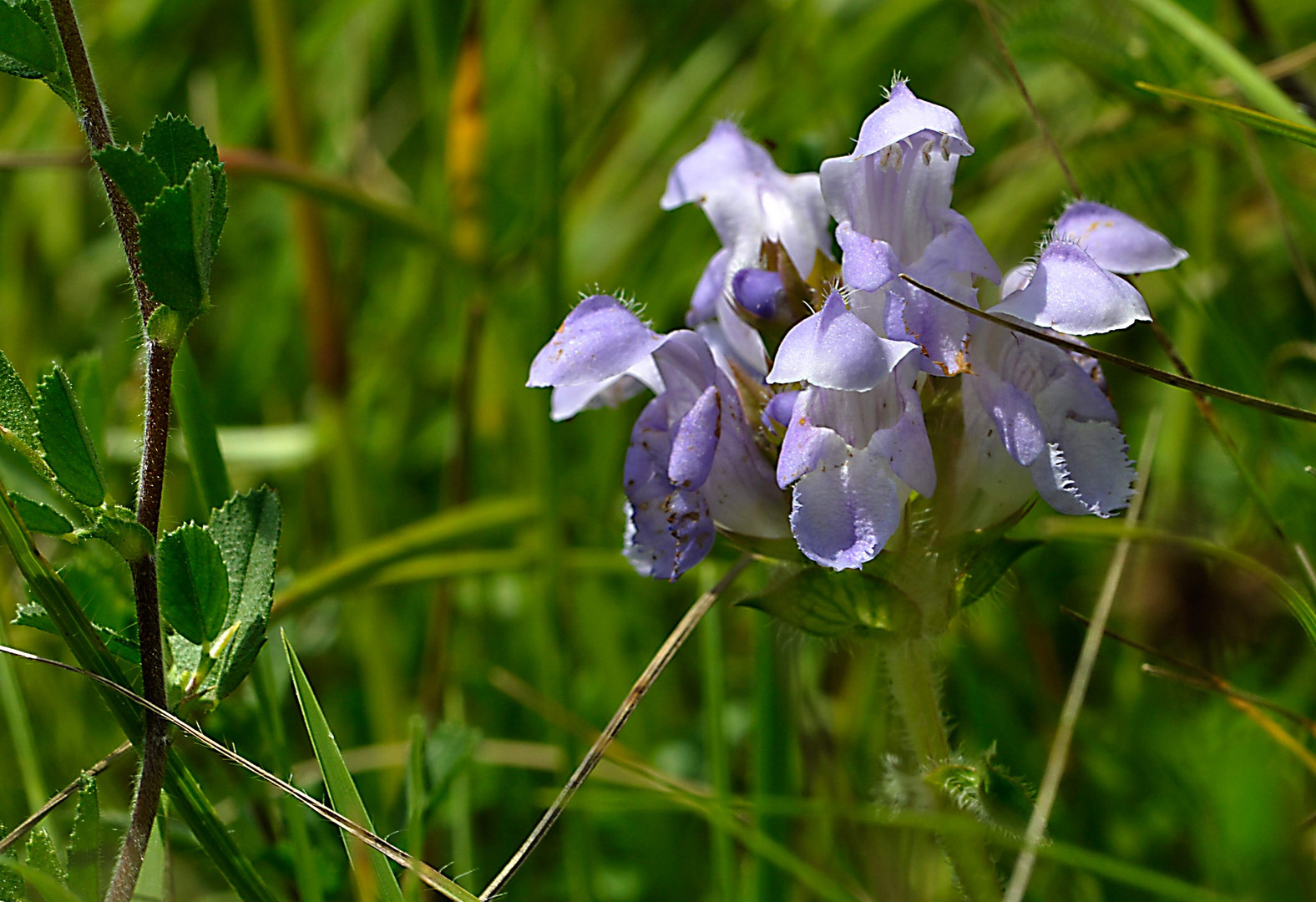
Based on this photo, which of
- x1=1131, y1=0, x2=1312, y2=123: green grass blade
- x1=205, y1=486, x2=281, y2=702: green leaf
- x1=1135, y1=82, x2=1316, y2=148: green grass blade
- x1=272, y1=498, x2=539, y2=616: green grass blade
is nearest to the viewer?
x1=205, y1=486, x2=281, y2=702: green leaf

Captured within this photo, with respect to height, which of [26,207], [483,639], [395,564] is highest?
[26,207]

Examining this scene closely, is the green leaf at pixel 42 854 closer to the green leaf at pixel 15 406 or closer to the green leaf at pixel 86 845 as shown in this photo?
the green leaf at pixel 86 845

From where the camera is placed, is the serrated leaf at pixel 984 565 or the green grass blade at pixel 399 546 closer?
the serrated leaf at pixel 984 565

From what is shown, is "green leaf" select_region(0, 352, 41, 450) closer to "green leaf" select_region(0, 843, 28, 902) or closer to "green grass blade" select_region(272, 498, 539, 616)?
"green leaf" select_region(0, 843, 28, 902)

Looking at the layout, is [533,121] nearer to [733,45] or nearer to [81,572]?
[733,45]

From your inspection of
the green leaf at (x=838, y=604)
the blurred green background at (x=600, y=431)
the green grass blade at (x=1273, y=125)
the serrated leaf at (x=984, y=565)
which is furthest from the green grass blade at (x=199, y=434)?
the green grass blade at (x=1273, y=125)

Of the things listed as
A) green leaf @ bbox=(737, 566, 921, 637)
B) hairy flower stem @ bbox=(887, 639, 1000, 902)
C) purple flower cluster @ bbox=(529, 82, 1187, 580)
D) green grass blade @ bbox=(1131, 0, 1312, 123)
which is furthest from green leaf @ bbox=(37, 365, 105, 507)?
green grass blade @ bbox=(1131, 0, 1312, 123)

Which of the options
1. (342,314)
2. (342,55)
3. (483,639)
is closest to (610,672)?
(483,639)
